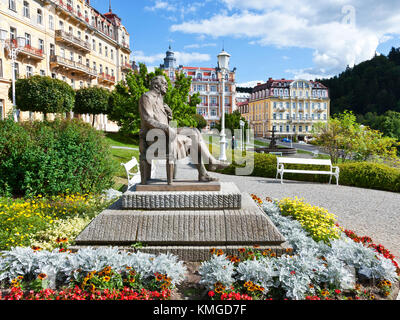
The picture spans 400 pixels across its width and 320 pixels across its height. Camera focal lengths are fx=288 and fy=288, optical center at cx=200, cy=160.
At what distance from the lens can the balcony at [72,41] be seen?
1272 inches

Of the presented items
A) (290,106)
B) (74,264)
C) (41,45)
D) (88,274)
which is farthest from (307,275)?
(290,106)

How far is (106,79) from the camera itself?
4266 cm

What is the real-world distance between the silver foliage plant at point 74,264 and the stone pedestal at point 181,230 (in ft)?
1.96

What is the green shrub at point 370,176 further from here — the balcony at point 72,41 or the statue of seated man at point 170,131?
the balcony at point 72,41

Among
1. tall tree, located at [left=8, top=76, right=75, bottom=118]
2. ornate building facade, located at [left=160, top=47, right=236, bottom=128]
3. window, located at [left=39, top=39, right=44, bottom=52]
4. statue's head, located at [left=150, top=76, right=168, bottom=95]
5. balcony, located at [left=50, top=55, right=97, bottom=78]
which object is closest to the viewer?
statue's head, located at [left=150, top=76, right=168, bottom=95]

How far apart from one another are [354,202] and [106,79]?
40848mm

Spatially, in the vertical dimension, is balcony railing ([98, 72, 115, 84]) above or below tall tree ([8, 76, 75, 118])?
above

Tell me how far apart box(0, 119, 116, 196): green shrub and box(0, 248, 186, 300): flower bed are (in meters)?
3.84

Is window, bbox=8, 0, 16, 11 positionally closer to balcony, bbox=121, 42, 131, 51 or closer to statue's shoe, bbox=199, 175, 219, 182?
balcony, bbox=121, 42, 131, 51

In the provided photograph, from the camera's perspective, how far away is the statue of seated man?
4.68 meters

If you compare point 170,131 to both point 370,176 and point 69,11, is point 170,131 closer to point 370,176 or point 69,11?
point 370,176

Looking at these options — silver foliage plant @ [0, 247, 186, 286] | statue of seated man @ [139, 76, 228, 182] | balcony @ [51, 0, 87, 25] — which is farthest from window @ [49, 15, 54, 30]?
silver foliage plant @ [0, 247, 186, 286]

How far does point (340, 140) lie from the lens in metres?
15.6
